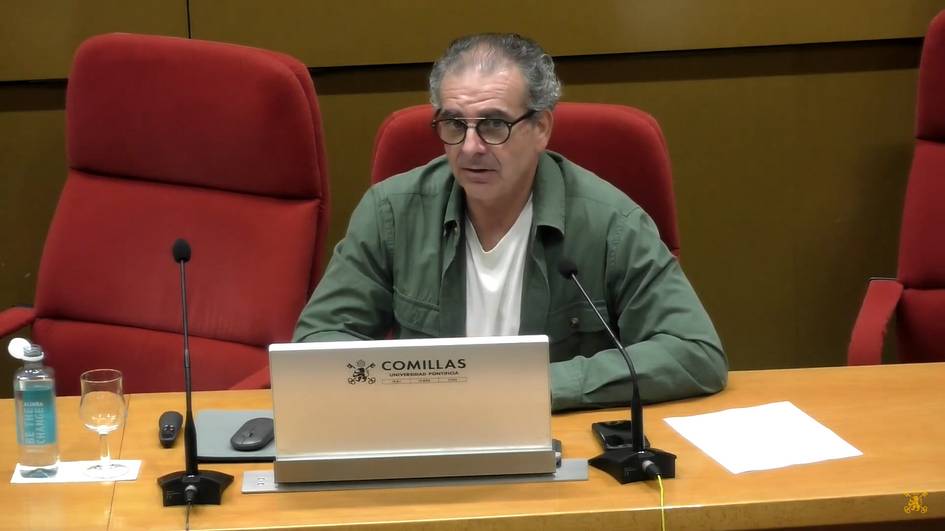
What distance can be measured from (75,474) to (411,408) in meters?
0.49

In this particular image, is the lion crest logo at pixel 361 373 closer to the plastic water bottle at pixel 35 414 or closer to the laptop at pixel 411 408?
the laptop at pixel 411 408

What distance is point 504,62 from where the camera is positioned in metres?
2.07

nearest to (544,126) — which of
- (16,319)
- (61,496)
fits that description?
(61,496)

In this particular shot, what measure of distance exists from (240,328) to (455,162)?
66 cm

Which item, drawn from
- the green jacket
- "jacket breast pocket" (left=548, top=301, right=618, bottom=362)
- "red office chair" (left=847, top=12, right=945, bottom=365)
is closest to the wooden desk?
the green jacket

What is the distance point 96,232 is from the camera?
2525 millimetres

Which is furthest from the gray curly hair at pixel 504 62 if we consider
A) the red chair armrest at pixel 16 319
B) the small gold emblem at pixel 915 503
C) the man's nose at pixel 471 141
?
the red chair armrest at pixel 16 319

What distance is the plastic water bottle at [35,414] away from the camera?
66.8 inches

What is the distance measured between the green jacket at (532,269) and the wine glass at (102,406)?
0.45 meters

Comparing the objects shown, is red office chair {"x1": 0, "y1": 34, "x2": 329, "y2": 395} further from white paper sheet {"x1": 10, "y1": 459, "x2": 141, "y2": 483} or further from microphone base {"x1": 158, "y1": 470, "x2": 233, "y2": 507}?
microphone base {"x1": 158, "y1": 470, "x2": 233, "y2": 507}

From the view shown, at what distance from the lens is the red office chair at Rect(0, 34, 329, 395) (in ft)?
7.88

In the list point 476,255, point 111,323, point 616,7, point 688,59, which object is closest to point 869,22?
point 688,59

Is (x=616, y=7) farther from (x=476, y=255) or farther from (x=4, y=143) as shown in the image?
(x=4, y=143)

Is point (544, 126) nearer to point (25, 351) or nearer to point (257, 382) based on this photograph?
point (257, 382)
